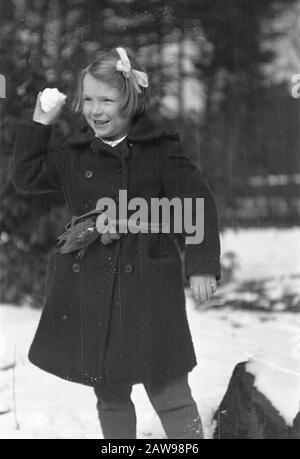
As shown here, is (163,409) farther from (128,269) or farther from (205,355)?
(128,269)

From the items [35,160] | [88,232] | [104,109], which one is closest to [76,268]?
[88,232]

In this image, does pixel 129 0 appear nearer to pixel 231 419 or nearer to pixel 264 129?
pixel 264 129

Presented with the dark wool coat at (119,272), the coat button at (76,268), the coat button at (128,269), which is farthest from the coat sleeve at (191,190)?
the coat button at (76,268)

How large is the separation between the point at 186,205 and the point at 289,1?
0.62m

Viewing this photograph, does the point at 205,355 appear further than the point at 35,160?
Yes

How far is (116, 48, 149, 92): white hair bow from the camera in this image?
68.5 inches

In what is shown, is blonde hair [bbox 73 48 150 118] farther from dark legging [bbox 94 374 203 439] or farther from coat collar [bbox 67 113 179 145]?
dark legging [bbox 94 374 203 439]

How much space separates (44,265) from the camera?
84.6 inches

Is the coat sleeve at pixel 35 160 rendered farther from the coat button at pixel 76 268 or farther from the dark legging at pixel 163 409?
the dark legging at pixel 163 409

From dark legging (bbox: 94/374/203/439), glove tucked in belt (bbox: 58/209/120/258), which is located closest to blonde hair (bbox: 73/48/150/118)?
glove tucked in belt (bbox: 58/209/120/258)

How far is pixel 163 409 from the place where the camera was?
1778 mm

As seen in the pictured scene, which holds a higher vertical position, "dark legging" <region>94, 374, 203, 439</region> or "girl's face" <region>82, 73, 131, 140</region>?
"girl's face" <region>82, 73, 131, 140</region>

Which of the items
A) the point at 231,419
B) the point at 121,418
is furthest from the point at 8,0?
the point at 231,419

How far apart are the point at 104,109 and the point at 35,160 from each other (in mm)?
213
